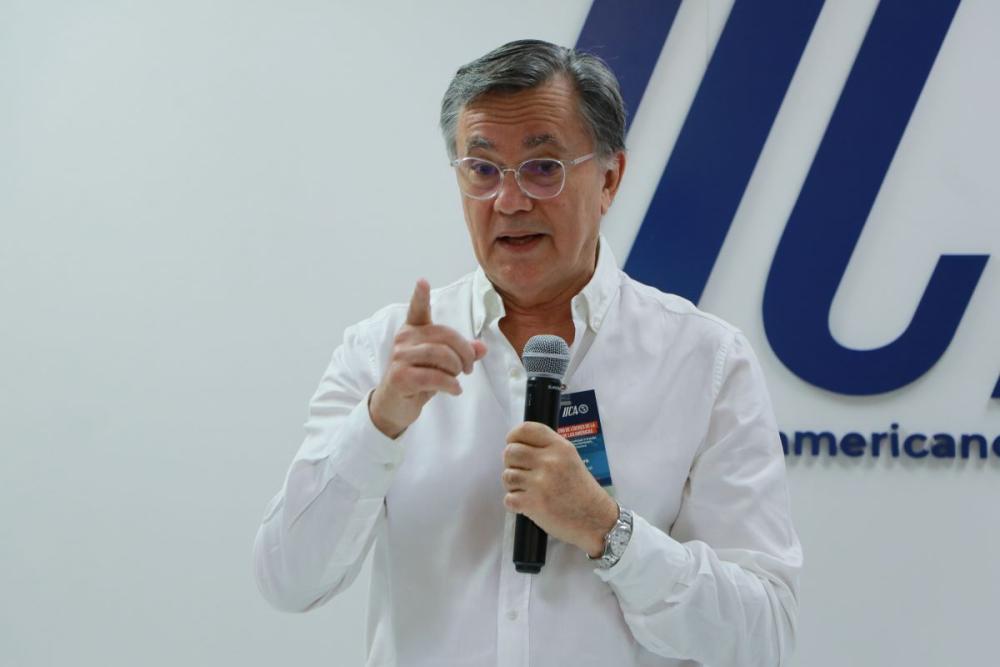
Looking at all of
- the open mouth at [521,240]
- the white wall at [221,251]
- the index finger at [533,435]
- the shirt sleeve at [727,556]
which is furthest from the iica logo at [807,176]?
the index finger at [533,435]

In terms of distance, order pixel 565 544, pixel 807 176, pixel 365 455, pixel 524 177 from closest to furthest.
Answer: pixel 365 455
pixel 565 544
pixel 524 177
pixel 807 176

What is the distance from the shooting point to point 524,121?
1.81 m

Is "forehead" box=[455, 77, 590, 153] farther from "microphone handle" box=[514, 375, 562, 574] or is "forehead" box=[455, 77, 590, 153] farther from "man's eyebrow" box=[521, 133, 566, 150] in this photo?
"microphone handle" box=[514, 375, 562, 574]

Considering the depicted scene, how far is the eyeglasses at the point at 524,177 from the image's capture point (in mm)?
1802

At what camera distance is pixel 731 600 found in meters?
1.60

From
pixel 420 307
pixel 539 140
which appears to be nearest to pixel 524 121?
pixel 539 140

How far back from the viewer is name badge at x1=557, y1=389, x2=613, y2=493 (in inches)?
67.5

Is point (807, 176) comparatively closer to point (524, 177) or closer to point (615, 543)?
point (524, 177)

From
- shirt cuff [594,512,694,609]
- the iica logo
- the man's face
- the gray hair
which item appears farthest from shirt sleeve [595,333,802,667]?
the iica logo

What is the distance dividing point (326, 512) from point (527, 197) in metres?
0.63

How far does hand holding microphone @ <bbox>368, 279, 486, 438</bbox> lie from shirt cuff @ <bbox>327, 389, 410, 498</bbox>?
0.02 metres

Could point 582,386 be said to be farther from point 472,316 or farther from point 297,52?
point 297,52

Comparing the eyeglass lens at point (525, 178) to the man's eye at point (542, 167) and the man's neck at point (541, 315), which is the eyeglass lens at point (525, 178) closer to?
the man's eye at point (542, 167)

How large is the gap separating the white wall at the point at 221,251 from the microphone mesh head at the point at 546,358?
157 centimetres
